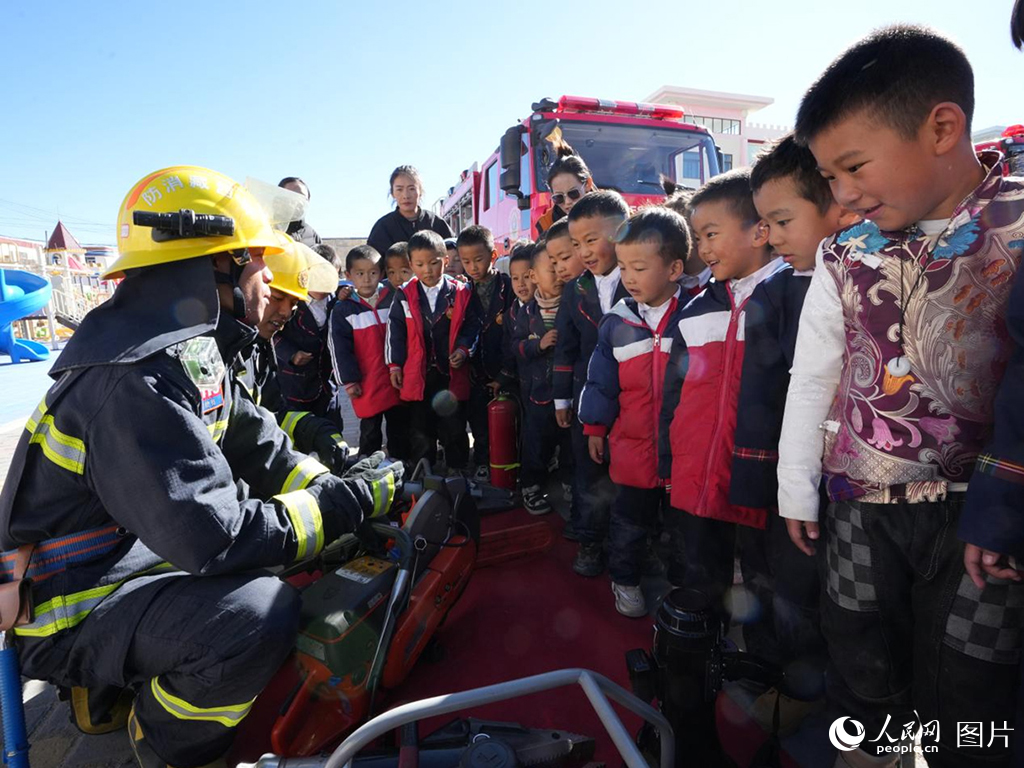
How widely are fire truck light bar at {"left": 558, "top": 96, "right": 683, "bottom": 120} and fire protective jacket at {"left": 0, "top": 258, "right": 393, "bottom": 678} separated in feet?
17.2

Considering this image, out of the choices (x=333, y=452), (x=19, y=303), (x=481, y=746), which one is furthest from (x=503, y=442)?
(x=19, y=303)

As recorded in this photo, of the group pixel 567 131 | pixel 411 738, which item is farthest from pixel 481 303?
pixel 411 738

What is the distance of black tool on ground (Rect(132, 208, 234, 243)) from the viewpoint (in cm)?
164

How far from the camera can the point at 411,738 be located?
1.39 m

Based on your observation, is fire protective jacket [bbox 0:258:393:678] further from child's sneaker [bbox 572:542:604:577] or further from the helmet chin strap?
child's sneaker [bbox 572:542:604:577]

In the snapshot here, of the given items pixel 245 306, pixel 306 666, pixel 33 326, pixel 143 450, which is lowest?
pixel 306 666

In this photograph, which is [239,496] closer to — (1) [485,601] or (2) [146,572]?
(2) [146,572]

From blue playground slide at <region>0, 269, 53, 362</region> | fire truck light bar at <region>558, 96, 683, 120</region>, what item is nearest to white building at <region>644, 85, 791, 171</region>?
fire truck light bar at <region>558, 96, 683, 120</region>

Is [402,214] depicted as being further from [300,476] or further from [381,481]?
[381,481]

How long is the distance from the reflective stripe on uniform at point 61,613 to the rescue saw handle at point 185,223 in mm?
1079

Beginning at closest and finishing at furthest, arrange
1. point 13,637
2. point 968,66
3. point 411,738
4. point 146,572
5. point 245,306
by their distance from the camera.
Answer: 1. point 968,66
2. point 411,738
3. point 13,637
4. point 146,572
5. point 245,306

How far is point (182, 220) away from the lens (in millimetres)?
1667

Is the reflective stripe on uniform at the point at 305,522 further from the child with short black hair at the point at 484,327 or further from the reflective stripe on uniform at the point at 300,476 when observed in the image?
the child with short black hair at the point at 484,327

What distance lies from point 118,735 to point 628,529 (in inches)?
82.7
